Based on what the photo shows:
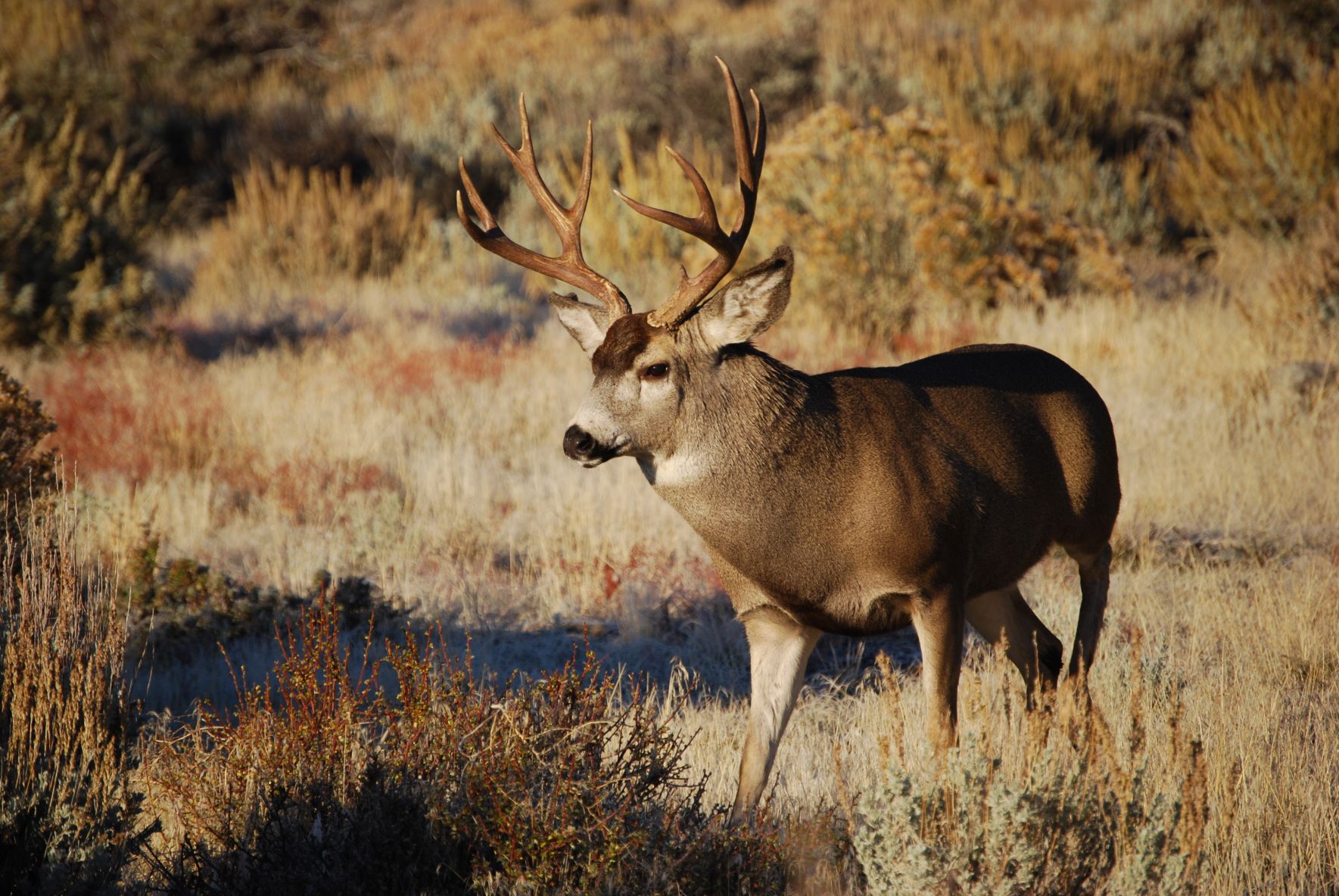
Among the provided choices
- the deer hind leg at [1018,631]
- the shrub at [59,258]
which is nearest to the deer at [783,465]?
the deer hind leg at [1018,631]

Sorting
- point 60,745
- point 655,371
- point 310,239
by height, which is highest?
point 655,371

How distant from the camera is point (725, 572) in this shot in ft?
13.9

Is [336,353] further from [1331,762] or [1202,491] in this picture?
[1331,762]

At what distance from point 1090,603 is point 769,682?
5.23 feet

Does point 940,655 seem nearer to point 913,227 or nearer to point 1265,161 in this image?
point 913,227

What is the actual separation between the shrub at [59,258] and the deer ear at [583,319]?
8702 millimetres

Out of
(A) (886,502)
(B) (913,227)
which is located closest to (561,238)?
(A) (886,502)

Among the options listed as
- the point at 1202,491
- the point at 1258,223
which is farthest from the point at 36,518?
the point at 1258,223

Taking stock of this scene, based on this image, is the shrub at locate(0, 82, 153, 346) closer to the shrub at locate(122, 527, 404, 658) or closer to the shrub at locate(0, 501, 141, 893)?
the shrub at locate(122, 527, 404, 658)

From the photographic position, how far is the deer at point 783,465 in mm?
3982

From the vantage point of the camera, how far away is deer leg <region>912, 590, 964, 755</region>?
13.1 feet

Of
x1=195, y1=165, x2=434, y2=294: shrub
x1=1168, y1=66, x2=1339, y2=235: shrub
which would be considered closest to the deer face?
x1=1168, y1=66, x2=1339, y2=235: shrub

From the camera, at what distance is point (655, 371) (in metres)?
4.07

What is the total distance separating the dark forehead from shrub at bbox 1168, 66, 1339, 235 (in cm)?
1130
